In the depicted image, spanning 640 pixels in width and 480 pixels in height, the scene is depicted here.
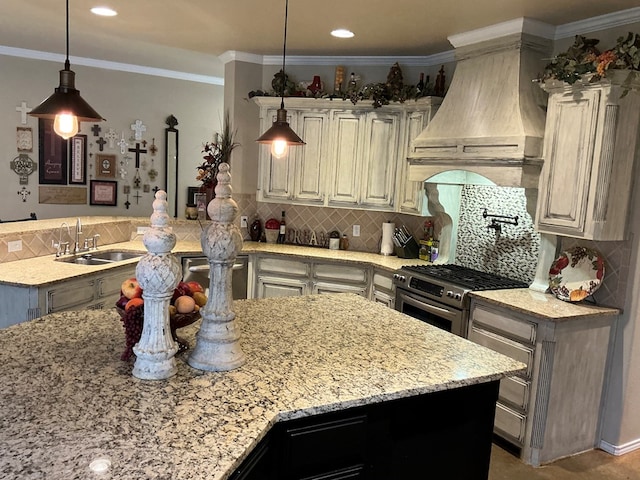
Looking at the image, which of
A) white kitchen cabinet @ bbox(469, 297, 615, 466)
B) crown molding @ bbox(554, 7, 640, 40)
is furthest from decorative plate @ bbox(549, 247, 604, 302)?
crown molding @ bbox(554, 7, 640, 40)

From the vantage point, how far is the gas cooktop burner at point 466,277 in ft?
11.8

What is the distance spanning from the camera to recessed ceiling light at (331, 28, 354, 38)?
400 cm

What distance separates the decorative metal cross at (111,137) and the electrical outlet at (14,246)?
8.06ft

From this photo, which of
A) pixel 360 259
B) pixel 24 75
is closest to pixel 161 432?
pixel 360 259

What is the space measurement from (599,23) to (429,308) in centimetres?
214

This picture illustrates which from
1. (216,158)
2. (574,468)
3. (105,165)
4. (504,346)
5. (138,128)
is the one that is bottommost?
(574,468)

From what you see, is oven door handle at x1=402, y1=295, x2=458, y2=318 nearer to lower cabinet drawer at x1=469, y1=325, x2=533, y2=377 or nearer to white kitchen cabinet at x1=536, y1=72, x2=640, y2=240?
lower cabinet drawer at x1=469, y1=325, x2=533, y2=377

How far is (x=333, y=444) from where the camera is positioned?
1.69 meters

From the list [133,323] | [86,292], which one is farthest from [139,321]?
[86,292]

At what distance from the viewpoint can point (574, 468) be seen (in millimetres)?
3143

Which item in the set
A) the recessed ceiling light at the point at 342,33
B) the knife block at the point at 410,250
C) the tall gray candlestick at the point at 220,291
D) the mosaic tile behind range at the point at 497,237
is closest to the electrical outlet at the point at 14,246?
the tall gray candlestick at the point at 220,291

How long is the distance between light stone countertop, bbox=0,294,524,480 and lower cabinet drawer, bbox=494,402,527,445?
3.85 ft

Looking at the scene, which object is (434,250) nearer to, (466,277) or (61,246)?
(466,277)

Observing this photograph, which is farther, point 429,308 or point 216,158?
point 216,158
